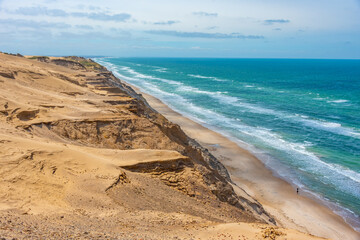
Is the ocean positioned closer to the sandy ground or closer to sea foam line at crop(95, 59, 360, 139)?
sea foam line at crop(95, 59, 360, 139)

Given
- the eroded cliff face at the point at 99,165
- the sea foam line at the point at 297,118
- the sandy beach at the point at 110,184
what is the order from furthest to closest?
the sea foam line at the point at 297,118 < the eroded cliff face at the point at 99,165 < the sandy beach at the point at 110,184

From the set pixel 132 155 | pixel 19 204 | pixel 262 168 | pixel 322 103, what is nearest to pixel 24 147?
pixel 19 204

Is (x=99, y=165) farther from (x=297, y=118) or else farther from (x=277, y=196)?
(x=297, y=118)

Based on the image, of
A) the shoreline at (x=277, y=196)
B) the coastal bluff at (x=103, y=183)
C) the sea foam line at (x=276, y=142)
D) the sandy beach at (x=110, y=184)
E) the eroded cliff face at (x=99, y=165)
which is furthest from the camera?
the sea foam line at (x=276, y=142)

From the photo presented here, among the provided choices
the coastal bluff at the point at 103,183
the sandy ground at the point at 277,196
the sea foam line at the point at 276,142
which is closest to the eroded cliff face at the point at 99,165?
the coastal bluff at the point at 103,183

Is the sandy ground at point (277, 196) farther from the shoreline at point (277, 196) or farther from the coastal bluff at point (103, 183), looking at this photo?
the coastal bluff at point (103, 183)

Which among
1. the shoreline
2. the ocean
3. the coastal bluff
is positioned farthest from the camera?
the ocean

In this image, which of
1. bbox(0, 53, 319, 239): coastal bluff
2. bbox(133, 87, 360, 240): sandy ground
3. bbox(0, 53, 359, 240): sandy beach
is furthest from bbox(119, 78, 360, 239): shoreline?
bbox(0, 53, 319, 239): coastal bluff
